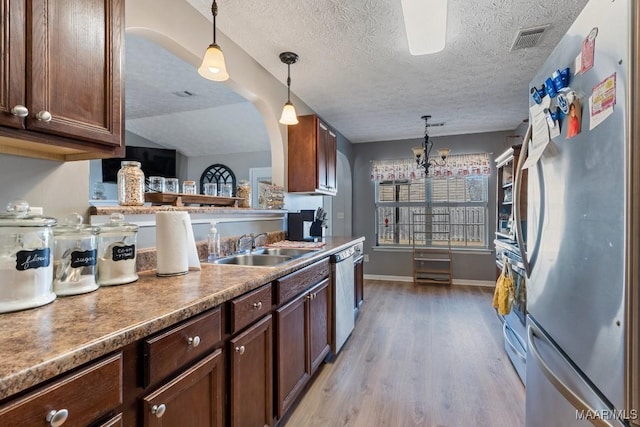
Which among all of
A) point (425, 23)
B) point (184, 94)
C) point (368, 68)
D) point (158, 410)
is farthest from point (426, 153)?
point (158, 410)

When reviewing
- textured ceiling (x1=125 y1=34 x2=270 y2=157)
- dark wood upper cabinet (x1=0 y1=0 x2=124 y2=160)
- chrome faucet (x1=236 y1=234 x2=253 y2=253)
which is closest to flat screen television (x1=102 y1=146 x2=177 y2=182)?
textured ceiling (x1=125 y1=34 x2=270 y2=157)

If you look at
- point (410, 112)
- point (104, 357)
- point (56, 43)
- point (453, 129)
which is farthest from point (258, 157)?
point (104, 357)

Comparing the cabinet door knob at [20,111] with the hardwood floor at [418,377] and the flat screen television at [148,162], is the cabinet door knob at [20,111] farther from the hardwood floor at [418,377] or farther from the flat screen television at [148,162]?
the flat screen television at [148,162]

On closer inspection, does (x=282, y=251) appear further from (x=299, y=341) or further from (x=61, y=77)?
(x=61, y=77)

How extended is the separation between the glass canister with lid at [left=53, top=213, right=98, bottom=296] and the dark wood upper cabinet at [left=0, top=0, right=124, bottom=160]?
295 millimetres

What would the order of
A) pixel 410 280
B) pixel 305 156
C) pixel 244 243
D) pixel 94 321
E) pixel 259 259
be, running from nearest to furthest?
pixel 94 321 < pixel 259 259 < pixel 244 243 < pixel 305 156 < pixel 410 280

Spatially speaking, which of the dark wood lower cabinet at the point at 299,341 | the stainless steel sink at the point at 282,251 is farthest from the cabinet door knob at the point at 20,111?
the stainless steel sink at the point at 282,251

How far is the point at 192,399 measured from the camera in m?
1.00

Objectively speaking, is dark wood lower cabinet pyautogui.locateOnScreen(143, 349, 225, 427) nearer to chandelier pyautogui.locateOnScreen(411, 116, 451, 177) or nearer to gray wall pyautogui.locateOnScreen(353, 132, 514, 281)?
chandelier pyautogui.locateOnScreen(411, 116, 451, 177)

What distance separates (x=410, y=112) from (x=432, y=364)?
2.85m

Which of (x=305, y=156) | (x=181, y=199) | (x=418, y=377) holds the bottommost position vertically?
(x=418, y=377)

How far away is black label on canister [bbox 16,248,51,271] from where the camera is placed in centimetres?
88

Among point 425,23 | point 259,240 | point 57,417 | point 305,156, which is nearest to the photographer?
point 57,417

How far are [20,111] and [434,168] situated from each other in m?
5.03
